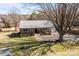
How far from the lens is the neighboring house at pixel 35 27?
13.1 feet

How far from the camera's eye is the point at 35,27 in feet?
13.1

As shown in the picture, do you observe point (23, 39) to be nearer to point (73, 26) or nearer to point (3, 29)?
point (3, 29)

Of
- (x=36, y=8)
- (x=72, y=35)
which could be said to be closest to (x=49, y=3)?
(x=36, y=8)

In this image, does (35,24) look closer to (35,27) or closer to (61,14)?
(35,27)

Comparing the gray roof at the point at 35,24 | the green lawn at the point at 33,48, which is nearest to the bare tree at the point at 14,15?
the gray roof at the point at 35,24

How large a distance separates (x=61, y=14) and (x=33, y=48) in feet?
1.40

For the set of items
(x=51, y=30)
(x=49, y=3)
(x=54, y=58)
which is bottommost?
(x=54, y=58)

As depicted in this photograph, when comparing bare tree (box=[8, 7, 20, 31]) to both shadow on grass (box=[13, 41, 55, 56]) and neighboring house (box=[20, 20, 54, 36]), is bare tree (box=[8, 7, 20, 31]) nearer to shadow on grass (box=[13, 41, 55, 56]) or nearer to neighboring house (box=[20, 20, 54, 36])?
neighboring house (box=[20, 20, 54, 36])

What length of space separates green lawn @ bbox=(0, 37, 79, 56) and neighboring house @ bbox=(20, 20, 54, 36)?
2.7 inches

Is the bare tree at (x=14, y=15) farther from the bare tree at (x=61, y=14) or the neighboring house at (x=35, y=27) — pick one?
the bare tree at (x=61, y=14)

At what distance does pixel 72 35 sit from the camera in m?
3.98

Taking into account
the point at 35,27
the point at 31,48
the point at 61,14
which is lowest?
the point at 31,48

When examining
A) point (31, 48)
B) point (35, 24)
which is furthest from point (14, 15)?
point (31, 48)

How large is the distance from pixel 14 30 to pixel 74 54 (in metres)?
0.62
